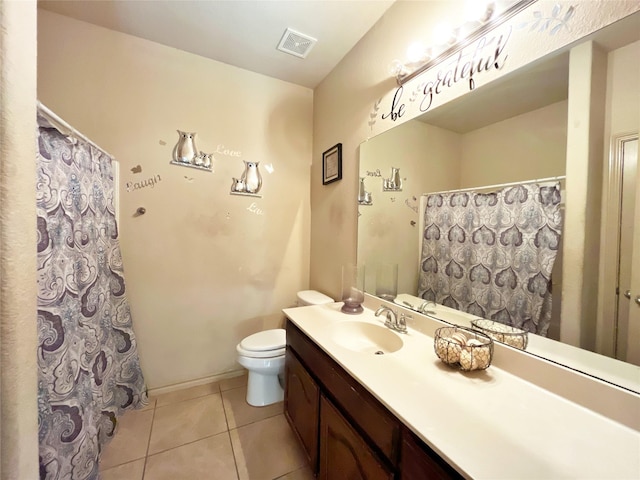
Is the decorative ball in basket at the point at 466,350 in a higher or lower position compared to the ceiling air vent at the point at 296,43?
lower

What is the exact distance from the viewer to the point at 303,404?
1275 millimetres

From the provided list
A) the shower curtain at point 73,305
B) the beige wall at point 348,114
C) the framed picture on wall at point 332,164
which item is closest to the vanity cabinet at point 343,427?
the beige wall at point 348,114

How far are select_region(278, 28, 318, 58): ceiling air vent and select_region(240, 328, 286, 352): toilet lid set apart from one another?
2.18 metres

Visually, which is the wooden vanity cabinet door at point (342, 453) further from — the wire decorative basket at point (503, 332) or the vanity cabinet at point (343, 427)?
the wire decorative basket at point (503, 332)

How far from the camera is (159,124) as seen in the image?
1.83 meters

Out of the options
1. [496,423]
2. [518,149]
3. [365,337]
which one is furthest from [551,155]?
[365,337]

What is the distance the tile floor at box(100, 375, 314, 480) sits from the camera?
1297 mm

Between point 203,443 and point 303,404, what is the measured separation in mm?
749

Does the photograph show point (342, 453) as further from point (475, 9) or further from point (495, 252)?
point (475, 9)

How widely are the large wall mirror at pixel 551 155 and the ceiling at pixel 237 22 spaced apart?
0.85 m

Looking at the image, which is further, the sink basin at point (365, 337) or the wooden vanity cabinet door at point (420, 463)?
the sink basin at point (365, 337)

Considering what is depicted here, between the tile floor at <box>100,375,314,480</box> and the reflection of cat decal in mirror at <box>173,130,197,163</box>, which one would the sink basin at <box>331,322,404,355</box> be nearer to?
the tile floor at <box>100,375,314,480</box>

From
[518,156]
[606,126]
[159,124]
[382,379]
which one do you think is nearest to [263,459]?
[382,379]

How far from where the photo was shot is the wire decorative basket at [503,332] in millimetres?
875
